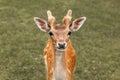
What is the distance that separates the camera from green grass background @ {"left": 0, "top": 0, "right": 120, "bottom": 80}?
1142 cm

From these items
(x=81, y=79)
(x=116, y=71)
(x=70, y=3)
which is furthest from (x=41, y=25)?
(x=70, y=3)

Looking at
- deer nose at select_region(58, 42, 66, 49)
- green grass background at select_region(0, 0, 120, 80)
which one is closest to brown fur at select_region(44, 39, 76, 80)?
deer nose at select_region(58, 42, 66, 49)

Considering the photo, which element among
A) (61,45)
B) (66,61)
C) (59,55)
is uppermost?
(61,45)

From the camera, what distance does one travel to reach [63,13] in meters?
16.8

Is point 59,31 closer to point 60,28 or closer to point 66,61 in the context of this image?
point 60,28

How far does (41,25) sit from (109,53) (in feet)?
19.6

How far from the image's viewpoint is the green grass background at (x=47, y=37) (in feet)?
37.5

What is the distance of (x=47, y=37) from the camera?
13938 millimetres

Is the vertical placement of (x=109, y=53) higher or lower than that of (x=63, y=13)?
lower

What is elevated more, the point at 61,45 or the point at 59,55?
the point at 61,45

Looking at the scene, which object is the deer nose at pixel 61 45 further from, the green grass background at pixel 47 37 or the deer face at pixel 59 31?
the green grass background at pixel 47 37

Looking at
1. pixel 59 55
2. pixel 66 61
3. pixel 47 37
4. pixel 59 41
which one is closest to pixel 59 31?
pixel 59 41

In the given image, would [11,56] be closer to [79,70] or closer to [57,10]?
[79,70]

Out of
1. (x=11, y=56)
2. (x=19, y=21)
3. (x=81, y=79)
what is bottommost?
(x=81, y=79)
